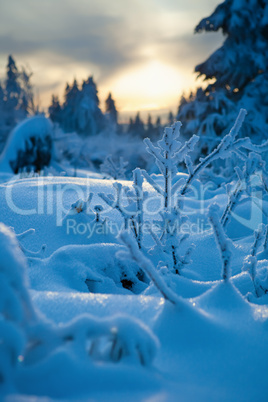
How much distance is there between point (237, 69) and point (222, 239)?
9.97 metres

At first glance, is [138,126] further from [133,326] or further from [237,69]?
[133,326]

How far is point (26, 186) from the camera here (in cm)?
317

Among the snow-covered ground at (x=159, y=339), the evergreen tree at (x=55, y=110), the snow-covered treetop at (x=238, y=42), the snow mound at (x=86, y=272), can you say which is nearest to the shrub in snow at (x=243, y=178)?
the snow-covered ground at (x=159, y=339)

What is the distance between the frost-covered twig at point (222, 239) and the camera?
1182mm

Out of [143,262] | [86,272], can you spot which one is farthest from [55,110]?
[143,262]

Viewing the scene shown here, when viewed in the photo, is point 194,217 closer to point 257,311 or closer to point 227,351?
point 257,311

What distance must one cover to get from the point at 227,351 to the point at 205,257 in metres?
1.40

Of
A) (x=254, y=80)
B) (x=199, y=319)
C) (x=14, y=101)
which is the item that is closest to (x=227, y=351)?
(x=199, y=319)

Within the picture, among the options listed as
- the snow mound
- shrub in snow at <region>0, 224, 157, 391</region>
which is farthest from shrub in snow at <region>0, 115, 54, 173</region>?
shrub in snow at <region>0, 224, 157, 391</region>

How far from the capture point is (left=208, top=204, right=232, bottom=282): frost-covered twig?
1.18 m

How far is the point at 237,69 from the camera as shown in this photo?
9.31 metres

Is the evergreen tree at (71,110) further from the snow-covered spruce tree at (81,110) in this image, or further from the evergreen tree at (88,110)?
the evergreen tree at (88,110)

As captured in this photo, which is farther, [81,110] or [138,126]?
[138,126]

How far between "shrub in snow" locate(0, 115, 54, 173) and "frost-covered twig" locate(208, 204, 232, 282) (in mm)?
10177
